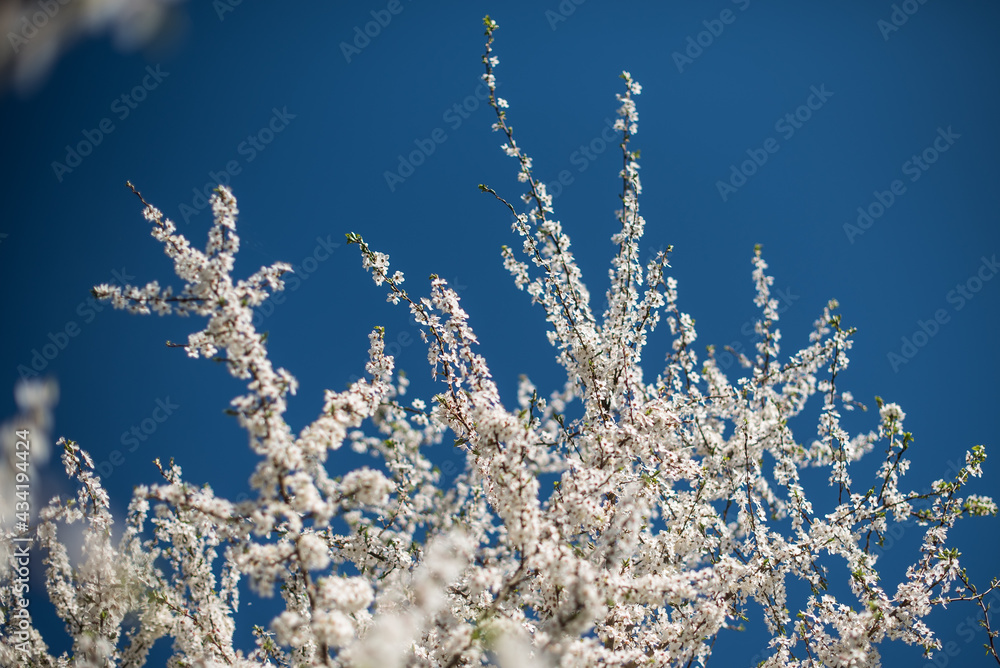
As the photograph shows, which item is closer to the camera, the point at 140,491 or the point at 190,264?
the point at 140,491

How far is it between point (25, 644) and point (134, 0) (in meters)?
Answer: 8.57

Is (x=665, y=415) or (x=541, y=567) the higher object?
(x=665, y=415)

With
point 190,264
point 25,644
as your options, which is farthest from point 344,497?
point 25,644

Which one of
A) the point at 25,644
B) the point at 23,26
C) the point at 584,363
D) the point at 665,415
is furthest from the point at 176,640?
the point at 23,26

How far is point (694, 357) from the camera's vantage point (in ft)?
21.0

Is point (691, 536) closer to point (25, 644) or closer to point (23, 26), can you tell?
point (23, 26)

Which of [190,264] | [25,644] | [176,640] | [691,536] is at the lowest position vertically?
[25,644]

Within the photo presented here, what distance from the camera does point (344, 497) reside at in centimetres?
326

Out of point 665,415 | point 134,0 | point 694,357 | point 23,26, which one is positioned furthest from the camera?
point 694,357

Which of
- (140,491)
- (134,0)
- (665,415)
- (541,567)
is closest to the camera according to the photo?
(134,0)

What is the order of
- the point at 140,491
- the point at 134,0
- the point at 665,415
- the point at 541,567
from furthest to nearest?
the point at 665,415 → the point at 541,567 → the point at 140,491 → the point at 134,0

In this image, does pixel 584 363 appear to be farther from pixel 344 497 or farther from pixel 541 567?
pixel 344 497

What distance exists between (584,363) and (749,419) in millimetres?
2566

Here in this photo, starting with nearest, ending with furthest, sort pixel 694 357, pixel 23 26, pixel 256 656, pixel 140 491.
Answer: pixel 23 26 < pixel 140 491 < pixel 256 656 < pixel 694 357
